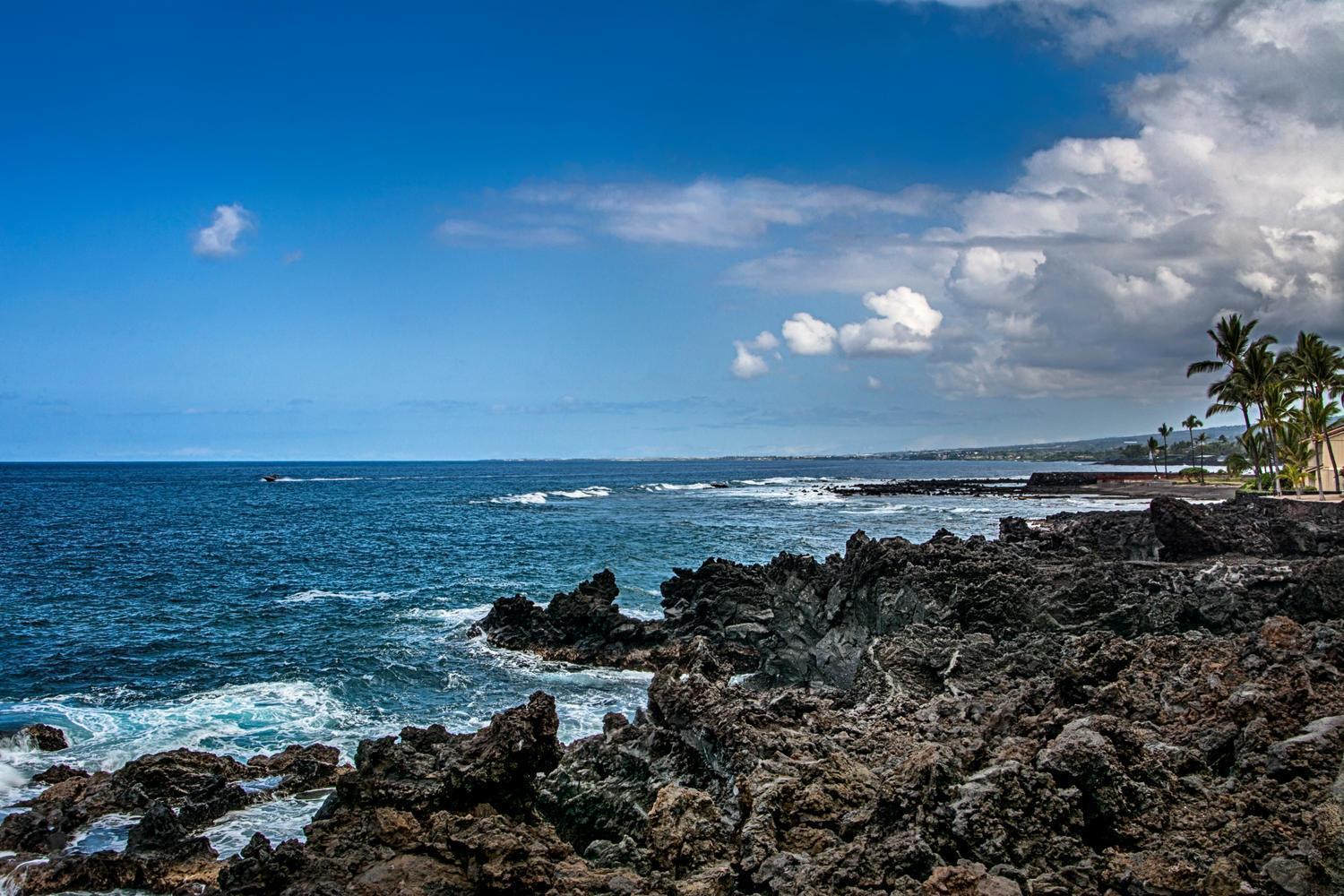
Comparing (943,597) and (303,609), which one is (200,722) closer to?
(303,609)

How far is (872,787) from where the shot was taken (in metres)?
9.10

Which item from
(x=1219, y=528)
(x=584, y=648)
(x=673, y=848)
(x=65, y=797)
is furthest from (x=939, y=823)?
(x=1219, y=528)

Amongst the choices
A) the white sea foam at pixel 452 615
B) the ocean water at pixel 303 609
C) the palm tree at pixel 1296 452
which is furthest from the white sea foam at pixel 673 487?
the white sea foam at pixel 452 615

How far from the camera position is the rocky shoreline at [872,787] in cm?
769

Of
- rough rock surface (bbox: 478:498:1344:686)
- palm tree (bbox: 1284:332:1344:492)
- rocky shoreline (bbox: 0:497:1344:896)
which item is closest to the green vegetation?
palm tree (bbox: 1284:332:1344:492)

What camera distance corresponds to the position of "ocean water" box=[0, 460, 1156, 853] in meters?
19.3

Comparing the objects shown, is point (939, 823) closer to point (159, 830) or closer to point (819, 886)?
point (819, 886)

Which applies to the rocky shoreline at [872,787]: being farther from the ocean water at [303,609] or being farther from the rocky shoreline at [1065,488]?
the rocky shoreline at [1065,488]

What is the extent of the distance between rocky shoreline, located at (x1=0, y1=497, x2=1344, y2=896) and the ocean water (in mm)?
3425

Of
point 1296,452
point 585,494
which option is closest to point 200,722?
point 1296,452

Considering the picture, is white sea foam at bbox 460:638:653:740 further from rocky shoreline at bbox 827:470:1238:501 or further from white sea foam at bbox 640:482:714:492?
white sea foam at bbox 640:482:714:492

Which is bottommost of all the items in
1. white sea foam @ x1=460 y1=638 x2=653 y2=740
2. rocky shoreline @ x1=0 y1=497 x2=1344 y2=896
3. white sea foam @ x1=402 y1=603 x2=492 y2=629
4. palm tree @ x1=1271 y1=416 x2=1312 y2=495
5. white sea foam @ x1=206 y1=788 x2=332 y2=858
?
white sea foam @ x1=460 y1=638 x2=653 y2=740

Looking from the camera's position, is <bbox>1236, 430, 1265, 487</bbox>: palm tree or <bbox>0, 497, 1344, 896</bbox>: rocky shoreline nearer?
<bbox>0, 497, 1344, 896</bbox>: rocky shoreline

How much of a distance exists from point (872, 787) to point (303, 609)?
2916 cm
